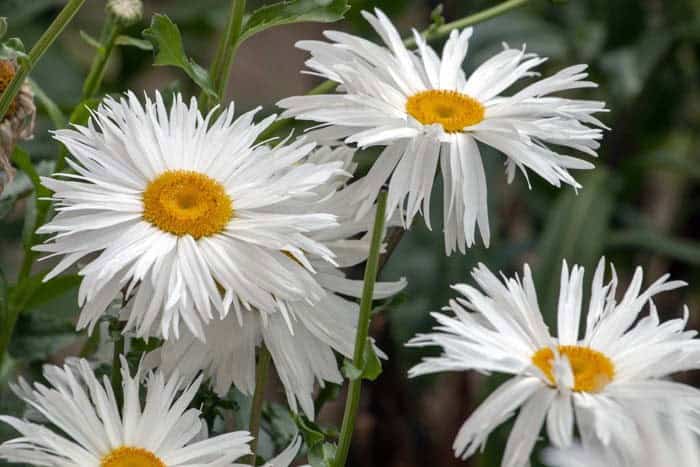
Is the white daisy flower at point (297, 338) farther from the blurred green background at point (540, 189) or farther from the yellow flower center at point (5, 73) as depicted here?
the blurred green background at point (540, 189)

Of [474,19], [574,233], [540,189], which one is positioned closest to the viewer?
[474,19]

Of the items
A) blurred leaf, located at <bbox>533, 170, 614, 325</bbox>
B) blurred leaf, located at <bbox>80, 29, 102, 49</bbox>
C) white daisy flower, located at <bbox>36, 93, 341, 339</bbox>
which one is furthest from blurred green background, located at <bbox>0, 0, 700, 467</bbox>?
white daisy flower, located at <bbox>36, 93, 341, 339</bbox>

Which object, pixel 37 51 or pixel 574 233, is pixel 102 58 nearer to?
pixel 37 51

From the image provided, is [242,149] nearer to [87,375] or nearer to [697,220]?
[87,375]

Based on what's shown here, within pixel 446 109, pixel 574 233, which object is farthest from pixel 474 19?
pixel 574 233

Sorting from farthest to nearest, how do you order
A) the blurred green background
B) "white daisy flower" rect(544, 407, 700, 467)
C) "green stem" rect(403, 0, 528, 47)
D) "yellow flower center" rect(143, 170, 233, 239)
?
the blurred green background, "green stem" rect(403, 0, 528, 47), "yellow flower center" rect(143, 170, 233, 239), "white daisy flower" rect(544, 407, 700, 467)

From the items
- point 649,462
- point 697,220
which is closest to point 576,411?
point 649,462

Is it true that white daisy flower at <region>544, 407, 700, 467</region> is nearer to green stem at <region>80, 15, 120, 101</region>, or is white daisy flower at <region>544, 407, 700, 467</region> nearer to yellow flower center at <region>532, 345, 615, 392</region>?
yellow flower center at <region>532, 345, 615, 392</region>
